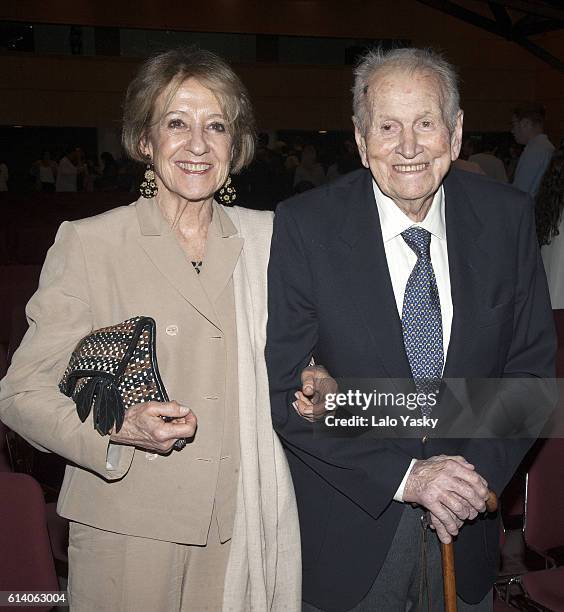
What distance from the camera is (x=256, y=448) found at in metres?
1.80

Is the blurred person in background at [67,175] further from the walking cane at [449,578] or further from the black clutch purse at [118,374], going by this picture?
the walking cane at [449,578]

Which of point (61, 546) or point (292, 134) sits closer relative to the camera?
point (61, 546)

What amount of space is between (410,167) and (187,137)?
52cm

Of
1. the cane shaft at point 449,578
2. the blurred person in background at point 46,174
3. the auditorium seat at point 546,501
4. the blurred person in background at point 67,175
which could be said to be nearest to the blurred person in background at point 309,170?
the blurred person in background at point 67,175

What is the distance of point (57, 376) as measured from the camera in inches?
67.4

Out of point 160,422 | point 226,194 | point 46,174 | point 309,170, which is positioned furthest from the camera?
point 46,174

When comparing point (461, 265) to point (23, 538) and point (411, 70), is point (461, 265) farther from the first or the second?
point (23, 538)

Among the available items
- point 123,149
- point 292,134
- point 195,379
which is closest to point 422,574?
point 195,379

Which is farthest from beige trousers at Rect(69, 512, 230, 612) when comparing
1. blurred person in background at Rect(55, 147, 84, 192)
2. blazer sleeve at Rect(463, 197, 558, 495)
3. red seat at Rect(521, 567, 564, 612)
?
blurred person in background at Rect(55, 147, 84, 192)

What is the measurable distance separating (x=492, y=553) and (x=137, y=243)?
3.66ft

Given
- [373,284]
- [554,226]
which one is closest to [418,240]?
[373,284]

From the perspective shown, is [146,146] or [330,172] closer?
[146,146]

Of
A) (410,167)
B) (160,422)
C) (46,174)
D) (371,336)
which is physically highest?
(46,174)

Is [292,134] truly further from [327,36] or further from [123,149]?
[123,149]
